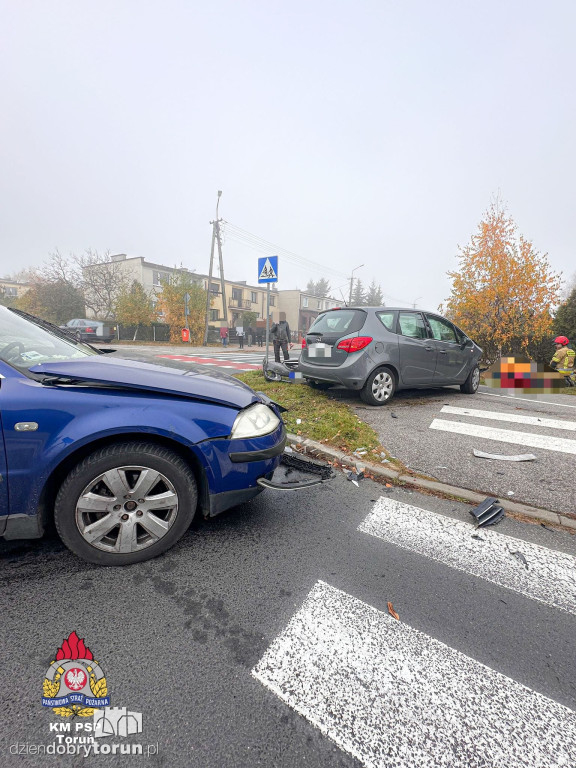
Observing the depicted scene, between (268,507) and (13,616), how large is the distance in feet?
5.25

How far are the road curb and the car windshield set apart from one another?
7.98 feet

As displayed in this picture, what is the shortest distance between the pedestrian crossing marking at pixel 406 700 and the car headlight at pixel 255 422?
1.03m

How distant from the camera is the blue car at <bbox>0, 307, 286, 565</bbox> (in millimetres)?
1779

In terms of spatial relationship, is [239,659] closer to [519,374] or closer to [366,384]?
[366,384]

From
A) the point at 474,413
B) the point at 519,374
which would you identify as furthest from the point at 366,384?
the point at 519,374

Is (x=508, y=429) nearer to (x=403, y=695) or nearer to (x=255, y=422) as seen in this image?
(x=255, y=422)

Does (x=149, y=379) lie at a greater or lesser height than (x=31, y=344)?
lesser

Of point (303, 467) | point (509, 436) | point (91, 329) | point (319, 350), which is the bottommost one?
point (509, 436)

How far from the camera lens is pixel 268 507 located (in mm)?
2725

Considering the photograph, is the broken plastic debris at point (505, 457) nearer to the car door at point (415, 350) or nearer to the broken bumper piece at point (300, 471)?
the broken bumper piece at point (300, 471)

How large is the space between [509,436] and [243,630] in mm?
4532

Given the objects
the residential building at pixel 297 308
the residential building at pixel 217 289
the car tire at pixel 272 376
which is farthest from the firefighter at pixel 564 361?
the residential building at pixel 297 308

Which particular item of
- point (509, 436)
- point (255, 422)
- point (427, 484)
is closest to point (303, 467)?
point (255, 422)

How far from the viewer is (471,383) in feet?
25.3
